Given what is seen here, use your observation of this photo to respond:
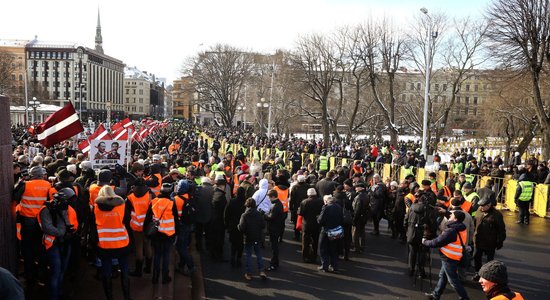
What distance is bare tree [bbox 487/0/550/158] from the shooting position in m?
22.9

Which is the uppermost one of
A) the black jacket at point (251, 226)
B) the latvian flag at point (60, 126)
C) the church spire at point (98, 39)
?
the church spire at point (98, 39)

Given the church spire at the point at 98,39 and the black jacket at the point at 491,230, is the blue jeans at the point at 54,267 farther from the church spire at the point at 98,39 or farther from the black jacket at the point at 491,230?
the church spire at the point at 98,39

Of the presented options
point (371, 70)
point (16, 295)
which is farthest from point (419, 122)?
point (16, 295)

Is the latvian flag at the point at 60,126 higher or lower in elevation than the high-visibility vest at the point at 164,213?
higher

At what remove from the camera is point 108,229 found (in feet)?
21.6

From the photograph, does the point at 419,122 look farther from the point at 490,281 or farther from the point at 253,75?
the point at 490,281

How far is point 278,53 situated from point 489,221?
46008 millimetres

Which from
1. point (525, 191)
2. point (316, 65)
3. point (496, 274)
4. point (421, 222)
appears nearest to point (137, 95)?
point (316, 65)

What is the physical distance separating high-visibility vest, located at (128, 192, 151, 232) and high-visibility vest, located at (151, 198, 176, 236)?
18 centimetres

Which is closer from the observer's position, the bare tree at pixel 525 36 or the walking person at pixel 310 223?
the walking person at pixel 310 223

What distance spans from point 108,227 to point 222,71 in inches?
2110

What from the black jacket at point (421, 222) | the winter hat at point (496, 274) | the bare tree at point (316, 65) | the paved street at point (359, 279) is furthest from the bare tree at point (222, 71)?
the winter hat at point (496, 274)

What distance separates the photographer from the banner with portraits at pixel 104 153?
1123 centimetres

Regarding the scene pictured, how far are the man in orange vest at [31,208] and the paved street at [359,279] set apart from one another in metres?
2.79
